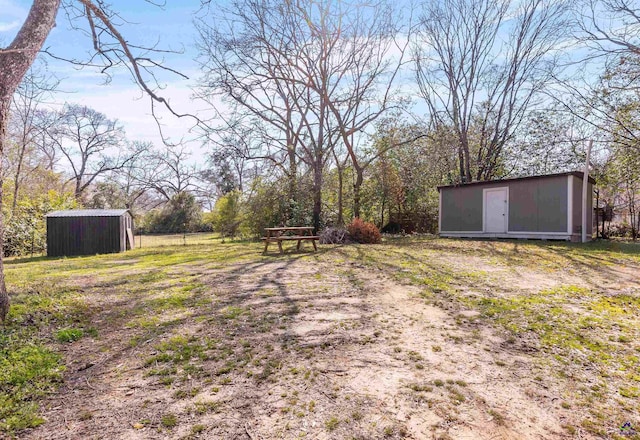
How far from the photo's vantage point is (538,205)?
1160 centimetres

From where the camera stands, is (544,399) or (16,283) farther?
(16,283)

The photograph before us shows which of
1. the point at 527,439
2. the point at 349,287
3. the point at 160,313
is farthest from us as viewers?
the point at 349,287

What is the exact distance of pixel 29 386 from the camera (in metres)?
2.16

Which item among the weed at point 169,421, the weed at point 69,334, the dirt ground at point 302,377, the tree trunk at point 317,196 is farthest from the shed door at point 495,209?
the weed at point 169,421

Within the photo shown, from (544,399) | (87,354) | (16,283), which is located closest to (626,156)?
(544,399)

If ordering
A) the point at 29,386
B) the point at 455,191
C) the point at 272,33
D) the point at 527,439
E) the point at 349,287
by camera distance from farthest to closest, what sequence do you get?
the point at 455,191 < the point at 272,33 < the point at 349,287 < the point at 29,386 < the point at 527,439

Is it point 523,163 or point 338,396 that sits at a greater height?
point 523,163

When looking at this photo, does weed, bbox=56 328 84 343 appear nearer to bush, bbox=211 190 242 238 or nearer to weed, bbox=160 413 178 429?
weed, bbox=160 413 178 429

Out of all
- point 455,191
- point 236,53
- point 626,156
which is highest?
point 236,53

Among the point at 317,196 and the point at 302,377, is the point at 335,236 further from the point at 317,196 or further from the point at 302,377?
the point at 302,377

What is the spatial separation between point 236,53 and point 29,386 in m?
13.3

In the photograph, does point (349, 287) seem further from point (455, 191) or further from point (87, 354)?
point (455, 191)

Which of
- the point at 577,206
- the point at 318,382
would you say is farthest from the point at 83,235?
the point at 577,206

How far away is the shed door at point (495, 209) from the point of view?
41.0 ft
